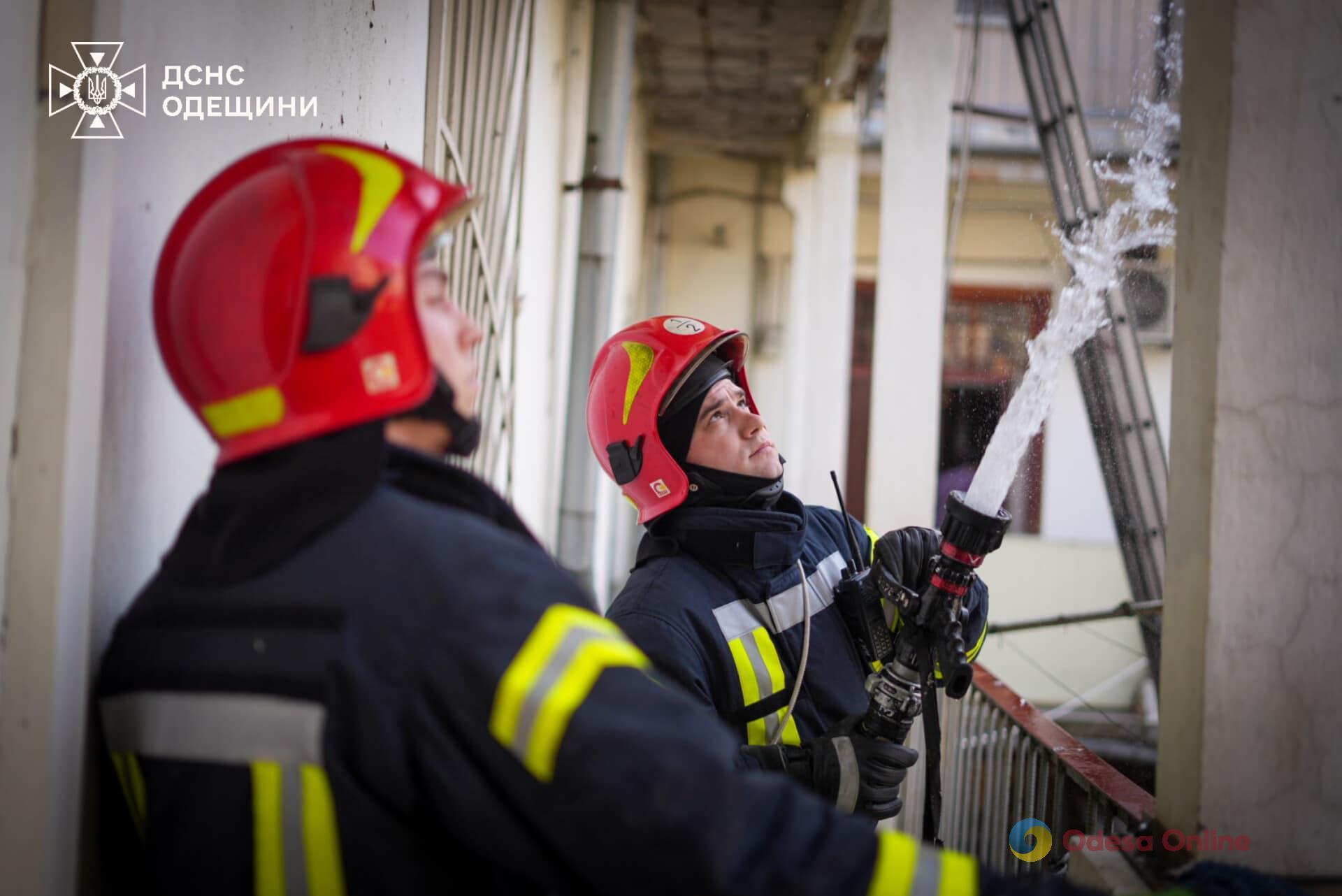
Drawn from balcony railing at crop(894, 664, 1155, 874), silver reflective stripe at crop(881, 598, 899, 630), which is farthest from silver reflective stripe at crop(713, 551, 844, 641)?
balcony railing at crop(894, 664, 1155, 874)

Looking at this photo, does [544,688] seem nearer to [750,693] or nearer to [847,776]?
[847,776]

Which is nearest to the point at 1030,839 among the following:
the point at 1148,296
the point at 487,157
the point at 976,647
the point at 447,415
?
the point at 976,647

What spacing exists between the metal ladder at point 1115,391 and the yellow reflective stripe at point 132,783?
3.41 m

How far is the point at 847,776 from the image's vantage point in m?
2.09

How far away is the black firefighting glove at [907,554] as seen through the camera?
2.58 m

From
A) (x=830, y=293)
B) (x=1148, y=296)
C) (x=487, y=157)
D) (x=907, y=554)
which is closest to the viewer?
(x=907, y=554)

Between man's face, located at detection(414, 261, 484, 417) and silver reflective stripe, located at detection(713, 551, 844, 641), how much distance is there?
114 cm

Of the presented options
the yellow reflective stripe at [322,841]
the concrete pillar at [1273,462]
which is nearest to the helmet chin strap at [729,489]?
the concrete pillar at [1273,462]

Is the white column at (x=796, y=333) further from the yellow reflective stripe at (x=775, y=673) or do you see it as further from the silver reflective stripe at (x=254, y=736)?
the silver reflective stripe at (x=254, y=736)

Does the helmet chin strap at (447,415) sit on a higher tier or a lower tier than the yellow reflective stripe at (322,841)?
higher

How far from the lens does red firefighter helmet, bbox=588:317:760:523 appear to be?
2.66 m

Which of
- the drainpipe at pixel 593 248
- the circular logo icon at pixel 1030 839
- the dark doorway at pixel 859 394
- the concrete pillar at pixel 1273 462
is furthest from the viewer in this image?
the dark doorway at pixel 859 394

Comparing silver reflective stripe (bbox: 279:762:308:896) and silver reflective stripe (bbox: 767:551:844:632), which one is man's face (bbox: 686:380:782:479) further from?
silver reflective stripe (bbox: 279:762:308:896)

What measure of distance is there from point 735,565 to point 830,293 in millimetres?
6536
